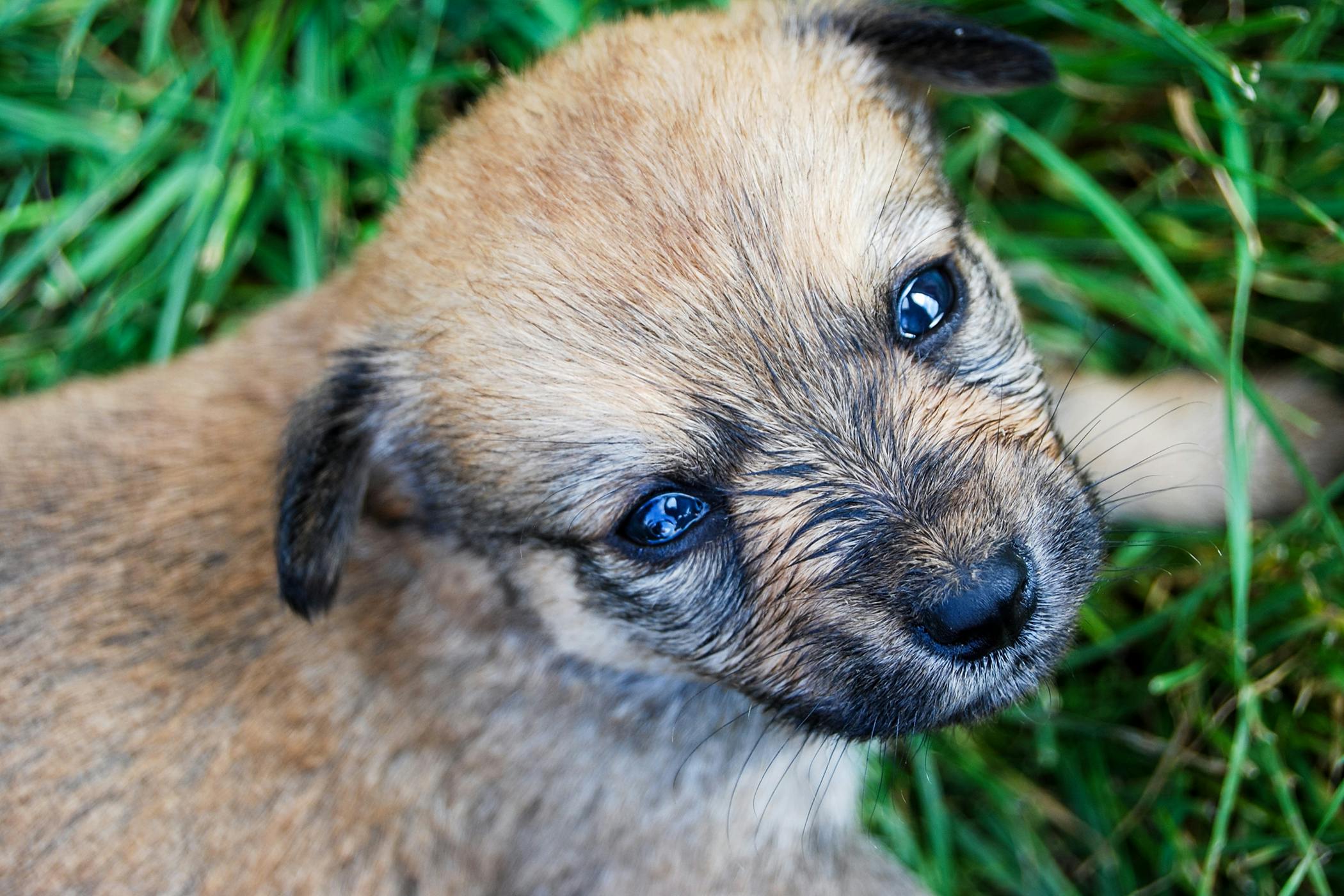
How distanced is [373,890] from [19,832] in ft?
2.34

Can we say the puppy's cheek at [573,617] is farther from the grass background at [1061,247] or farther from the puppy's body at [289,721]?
the grass background at [1061,247]

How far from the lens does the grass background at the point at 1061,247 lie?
9.79ft

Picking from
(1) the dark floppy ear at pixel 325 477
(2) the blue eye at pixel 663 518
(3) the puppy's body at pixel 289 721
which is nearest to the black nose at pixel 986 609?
(2) the blue eye at pixel 663 518

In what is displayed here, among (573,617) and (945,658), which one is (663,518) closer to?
(573,617)

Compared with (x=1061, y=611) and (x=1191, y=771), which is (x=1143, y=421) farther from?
(x=1061, y=611)

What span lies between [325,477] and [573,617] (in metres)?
0.56

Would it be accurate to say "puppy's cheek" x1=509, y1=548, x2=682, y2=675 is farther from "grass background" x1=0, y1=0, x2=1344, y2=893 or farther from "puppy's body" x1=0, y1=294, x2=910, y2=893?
"grass background" x1=0, y1=0, x2=1344, y2=893

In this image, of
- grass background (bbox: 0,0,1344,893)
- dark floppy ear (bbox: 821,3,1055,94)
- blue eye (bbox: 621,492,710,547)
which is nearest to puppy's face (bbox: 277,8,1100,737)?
blue eye (bbox: 621,492,710,547)

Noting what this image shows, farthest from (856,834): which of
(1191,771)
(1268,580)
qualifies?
(1268,580)

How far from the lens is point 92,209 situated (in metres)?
3.53

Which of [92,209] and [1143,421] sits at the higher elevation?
[1143,421]

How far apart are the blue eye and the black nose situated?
453 millimetres

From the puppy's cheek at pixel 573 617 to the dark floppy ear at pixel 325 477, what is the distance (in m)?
0.36

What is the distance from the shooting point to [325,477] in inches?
85.2
